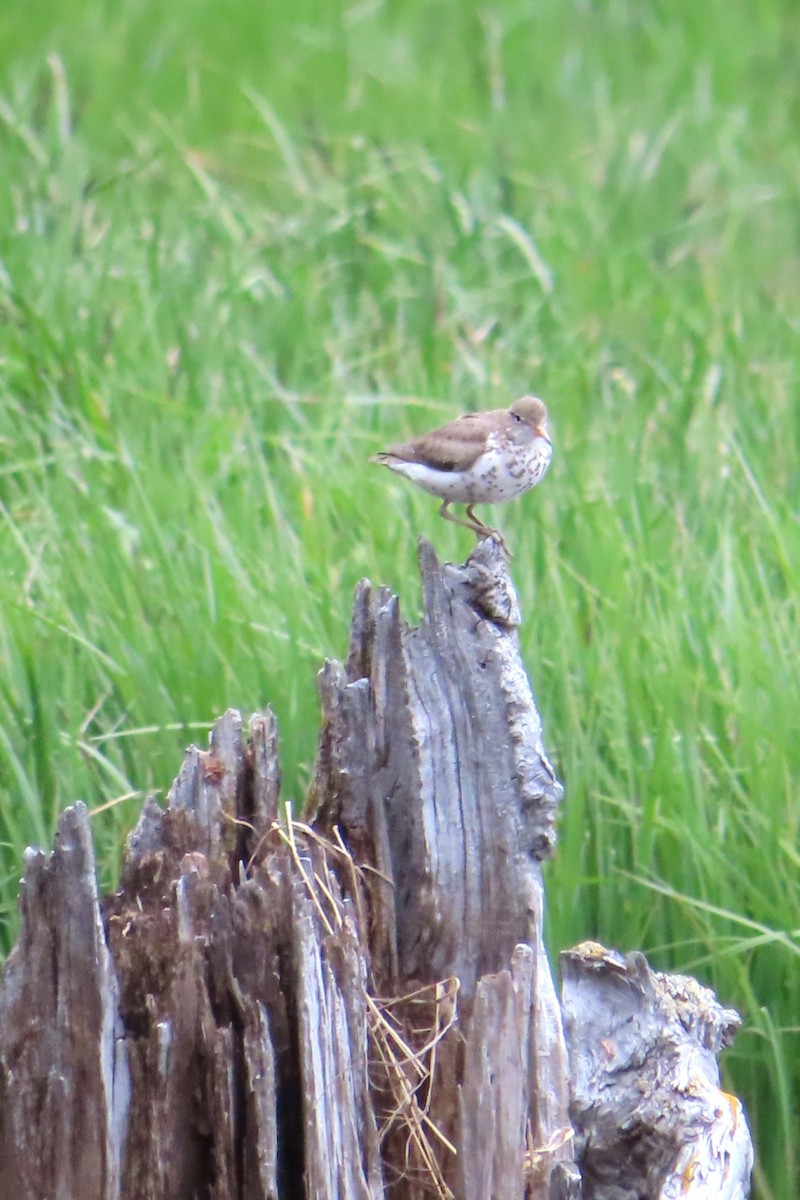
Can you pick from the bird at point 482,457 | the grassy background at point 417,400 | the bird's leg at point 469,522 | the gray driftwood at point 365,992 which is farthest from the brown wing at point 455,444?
the gray driftwood at point 365,992

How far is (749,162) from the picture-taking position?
8.91 metres

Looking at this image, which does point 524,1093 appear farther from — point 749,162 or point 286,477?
point 749,162

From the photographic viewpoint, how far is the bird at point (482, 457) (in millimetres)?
3721

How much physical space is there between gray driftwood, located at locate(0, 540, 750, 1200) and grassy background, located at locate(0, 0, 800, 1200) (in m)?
0.59

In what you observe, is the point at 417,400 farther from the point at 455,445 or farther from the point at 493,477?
the point at 493,477

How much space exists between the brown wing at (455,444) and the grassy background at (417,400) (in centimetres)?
45

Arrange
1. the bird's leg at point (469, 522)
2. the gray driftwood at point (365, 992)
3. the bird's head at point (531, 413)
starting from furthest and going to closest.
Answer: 1. the bird's head at point (531, 413)
2. the bird's leg at point (469, 522)
3. the gray driftwood at point (365, 992)

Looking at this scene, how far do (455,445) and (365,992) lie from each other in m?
1.41

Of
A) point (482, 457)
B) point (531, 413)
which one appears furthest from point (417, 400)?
point (482, 457)

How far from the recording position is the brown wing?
3770 millimetres

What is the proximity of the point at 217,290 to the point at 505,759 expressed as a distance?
12.8ft

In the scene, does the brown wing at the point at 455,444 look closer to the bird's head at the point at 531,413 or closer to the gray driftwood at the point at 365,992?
the bird's head at the point at 531,413

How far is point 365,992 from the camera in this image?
274cm

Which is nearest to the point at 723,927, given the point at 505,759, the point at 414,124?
the point at 505,759
